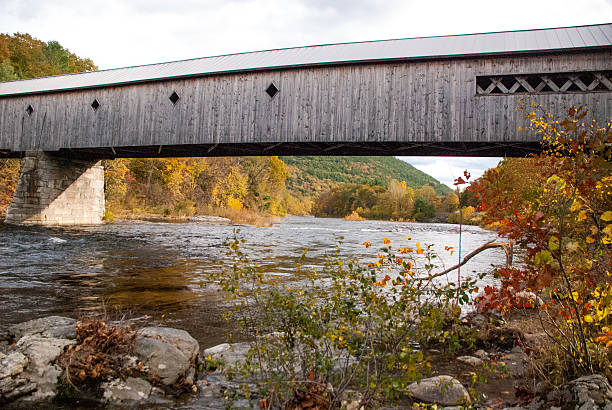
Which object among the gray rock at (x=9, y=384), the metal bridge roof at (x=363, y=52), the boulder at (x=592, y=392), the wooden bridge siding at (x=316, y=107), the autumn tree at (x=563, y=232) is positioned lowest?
the gray rock at (x=9, y=384)

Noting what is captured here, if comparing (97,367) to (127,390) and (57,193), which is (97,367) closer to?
(127,390)

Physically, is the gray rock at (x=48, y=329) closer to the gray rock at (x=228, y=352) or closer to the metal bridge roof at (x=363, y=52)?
the gray rock at (x=228, y=352)

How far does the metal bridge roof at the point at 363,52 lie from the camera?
29.2 feet

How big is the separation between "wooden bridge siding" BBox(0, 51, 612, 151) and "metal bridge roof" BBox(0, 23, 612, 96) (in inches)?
10.5

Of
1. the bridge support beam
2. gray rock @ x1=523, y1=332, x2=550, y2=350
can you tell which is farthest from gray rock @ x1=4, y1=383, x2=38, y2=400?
the bridge support beam

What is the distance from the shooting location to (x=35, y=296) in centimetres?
463

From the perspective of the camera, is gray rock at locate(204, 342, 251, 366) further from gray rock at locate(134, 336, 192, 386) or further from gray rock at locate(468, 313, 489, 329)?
gray rock at locate(468, 313, 489, 329)

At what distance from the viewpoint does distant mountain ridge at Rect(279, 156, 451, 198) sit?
80875 mm

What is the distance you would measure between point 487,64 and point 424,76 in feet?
4.58

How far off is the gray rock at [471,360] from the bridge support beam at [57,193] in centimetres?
1498

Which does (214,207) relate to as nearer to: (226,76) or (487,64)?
(226,76)

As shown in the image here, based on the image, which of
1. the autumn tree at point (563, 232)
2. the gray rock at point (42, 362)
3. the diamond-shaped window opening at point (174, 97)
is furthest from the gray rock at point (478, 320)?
the diamond-shaped window opening at point (174, 97)

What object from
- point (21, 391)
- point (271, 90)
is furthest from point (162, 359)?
point (271, 90)

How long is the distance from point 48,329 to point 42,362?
1.88 ft
